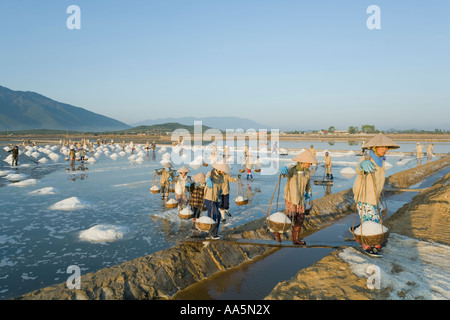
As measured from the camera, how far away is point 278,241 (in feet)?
18.8

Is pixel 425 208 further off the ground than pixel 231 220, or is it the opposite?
pixel 425 208

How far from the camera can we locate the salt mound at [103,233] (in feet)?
25.5

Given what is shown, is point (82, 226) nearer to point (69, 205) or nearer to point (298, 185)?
point (69, 205)

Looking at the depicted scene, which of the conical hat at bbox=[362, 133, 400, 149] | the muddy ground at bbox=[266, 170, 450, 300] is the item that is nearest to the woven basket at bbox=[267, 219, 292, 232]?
Answer: the muddy ground at bbox=[266, 170, 450, 300]

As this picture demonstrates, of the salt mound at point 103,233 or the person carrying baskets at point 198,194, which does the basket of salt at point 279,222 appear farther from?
the salt mound at point 103,233

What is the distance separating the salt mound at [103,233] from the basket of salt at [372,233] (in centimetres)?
629

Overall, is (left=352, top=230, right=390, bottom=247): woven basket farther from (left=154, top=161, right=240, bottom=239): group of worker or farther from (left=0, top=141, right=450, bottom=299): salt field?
(left=0, top=141, right=450, bottom=299): salt field

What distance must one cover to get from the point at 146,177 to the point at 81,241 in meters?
11.7

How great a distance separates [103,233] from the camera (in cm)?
793

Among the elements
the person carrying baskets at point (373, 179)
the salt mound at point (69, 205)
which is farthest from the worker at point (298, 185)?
the salt mound at point (69, 205)

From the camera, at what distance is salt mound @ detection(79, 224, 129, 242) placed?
25.5 feet

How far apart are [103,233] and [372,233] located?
692 cm
